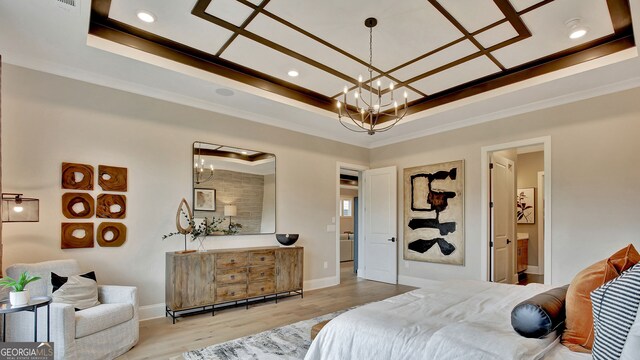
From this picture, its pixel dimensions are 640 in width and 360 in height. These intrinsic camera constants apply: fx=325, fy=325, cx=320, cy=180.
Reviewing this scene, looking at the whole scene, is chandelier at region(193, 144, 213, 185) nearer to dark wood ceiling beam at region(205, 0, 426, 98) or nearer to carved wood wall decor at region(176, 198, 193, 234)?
carved wood wall decor at region(176, 198, 193, 234)

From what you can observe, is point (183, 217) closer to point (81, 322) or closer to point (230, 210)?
point (230, 210)

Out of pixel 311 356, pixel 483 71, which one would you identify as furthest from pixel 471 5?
pixel 311 356

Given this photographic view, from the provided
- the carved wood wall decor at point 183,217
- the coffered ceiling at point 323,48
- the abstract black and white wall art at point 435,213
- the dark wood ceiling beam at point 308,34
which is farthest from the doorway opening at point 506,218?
the carved wood wall decor at point 183,217

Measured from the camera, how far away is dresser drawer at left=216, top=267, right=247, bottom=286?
4156 mm

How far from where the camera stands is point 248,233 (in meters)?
4.93

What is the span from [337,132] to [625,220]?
414 centimetres

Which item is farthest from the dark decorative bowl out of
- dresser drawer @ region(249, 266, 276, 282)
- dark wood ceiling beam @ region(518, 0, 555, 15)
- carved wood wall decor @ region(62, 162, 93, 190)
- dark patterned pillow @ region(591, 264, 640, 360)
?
dark patterned pillow @ region(591, 264, 640, 360)

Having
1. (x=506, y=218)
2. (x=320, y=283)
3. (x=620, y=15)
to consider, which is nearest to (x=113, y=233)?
(x=320, y=283)

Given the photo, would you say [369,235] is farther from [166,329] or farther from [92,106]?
[92,106]

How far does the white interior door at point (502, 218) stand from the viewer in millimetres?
5078

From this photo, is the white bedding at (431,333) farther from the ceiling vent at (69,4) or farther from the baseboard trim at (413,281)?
the baseboard trim at (413,281)

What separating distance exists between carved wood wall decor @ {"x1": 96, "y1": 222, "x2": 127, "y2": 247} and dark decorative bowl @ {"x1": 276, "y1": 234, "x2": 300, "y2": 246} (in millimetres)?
2092

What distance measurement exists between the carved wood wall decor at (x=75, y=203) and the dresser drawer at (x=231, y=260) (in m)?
1.51

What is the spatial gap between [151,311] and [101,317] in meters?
1.27
